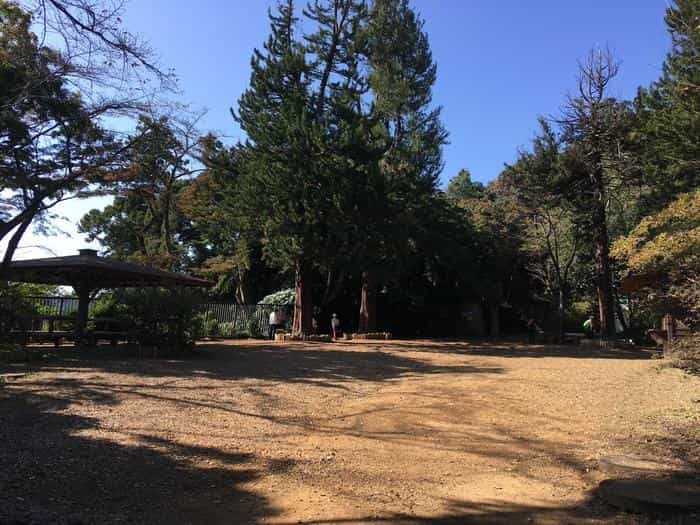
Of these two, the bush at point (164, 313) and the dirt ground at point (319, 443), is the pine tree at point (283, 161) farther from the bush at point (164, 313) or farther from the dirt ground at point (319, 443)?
the dirt ground at point (319, 443)

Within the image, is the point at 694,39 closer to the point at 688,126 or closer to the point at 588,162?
the point at 688,126

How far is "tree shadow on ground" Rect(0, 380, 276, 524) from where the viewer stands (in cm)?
449

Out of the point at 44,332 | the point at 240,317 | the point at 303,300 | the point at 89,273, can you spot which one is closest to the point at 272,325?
the point at 303,300

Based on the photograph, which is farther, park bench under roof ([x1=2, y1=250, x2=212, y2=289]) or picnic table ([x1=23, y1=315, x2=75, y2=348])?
park bench under roof ([x1=2, y1=250, x2=212, y2=289])

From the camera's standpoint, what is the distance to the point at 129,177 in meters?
19.5

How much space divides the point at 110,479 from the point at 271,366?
8174mm

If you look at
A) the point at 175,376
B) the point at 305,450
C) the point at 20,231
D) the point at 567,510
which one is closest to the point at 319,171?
the point at 20,231

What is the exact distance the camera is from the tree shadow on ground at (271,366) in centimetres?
1162

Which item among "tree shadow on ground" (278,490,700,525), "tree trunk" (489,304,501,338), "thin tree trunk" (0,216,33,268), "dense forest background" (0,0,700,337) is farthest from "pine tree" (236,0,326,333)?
"tree shadow on ground" (278,490,700,525)

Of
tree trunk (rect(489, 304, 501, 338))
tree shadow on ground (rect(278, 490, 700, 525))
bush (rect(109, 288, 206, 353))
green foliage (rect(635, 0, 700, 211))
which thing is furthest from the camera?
tree trunk (rect(489, 304, 501, 338))

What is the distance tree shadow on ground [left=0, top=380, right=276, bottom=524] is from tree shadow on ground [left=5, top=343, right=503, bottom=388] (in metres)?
4.78

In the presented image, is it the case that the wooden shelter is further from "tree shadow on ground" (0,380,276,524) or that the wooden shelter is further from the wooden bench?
"tree shadow on ground" (0,380,276,524)

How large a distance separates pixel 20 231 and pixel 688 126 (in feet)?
68.1

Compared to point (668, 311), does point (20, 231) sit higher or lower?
higher
